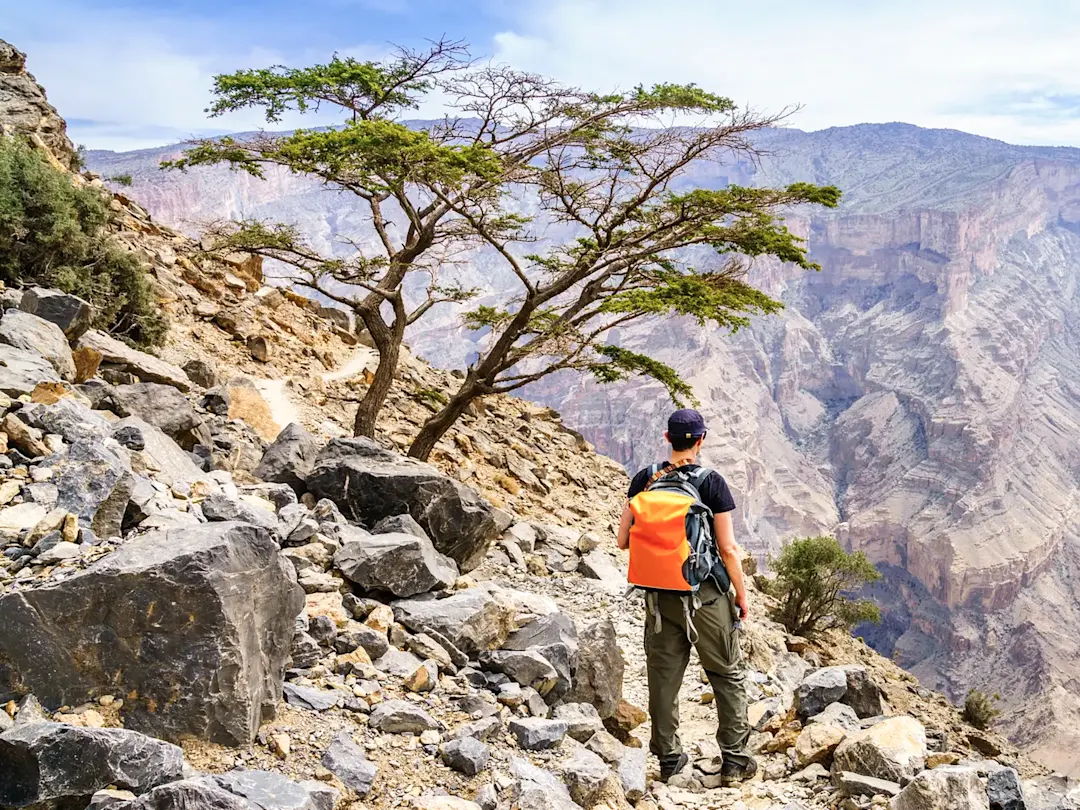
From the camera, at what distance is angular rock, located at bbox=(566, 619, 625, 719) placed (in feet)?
17.5

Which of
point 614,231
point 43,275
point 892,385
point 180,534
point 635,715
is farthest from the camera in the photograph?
point 892,385

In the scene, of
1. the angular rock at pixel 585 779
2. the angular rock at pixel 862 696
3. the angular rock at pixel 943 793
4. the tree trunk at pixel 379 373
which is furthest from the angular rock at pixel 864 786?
the tree trunk at pixel 379 373

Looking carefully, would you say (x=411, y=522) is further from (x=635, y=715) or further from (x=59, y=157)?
(x=59, y=157)

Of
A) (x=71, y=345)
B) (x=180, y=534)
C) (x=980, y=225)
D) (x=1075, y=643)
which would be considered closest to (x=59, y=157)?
(x=71, y=345)

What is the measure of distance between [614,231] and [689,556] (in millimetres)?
9230

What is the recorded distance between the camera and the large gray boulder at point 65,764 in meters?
2.68

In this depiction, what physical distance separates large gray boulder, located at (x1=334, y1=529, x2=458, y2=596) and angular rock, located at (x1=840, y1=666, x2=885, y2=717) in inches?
122

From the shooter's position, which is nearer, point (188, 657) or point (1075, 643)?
point (188, 657)

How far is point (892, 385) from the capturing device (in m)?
174

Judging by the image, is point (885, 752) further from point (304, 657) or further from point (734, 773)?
point (304, 657)

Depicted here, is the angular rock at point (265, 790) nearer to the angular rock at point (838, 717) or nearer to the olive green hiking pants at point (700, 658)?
the olive green hiking pants at point (700, 658)

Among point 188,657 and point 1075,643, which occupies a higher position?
point 188,657

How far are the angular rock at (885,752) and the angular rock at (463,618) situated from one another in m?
2.26

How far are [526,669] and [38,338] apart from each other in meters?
5.38
